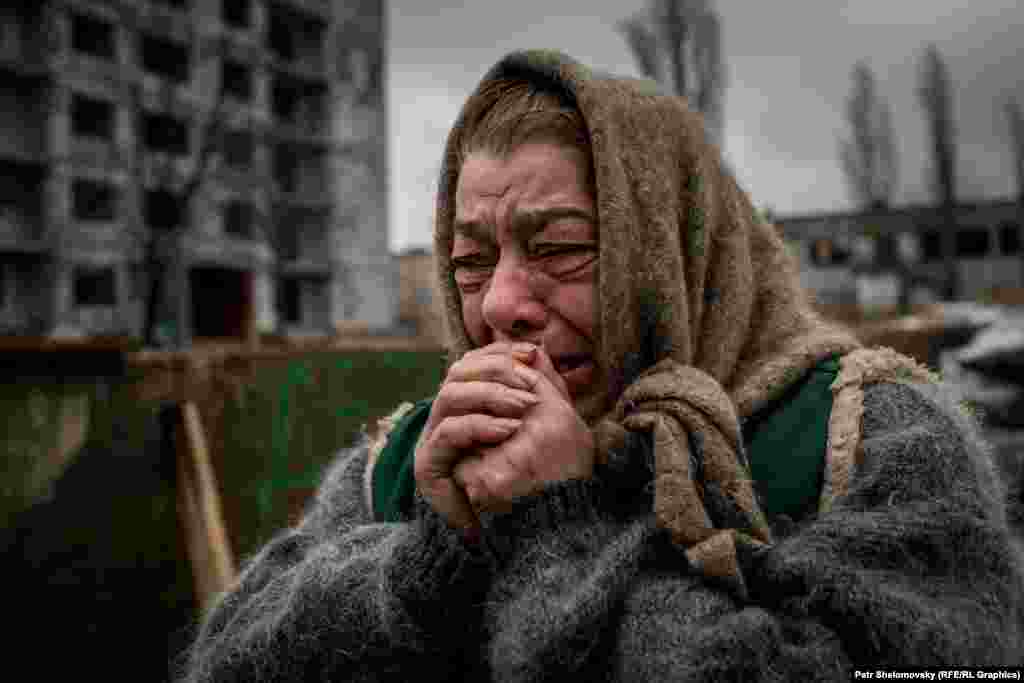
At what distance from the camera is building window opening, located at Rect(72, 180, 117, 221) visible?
89.7ft

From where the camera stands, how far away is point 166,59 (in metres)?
30.2

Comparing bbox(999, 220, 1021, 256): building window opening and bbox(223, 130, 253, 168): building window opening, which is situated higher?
bbox(223, 130, 253, 168): building window opening

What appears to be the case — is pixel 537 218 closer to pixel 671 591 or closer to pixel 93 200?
pixel 671 591

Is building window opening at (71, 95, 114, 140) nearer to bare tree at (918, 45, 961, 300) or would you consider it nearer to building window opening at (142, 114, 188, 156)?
building window opening at (142, 114, 188, 156)

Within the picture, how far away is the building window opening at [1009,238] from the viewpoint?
136ft

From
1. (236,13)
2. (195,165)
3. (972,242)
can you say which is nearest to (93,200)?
(195,165)

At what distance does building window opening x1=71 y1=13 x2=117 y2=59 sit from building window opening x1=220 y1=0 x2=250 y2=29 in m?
5.40

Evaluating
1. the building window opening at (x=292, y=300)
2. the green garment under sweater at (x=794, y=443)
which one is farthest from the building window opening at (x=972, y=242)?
the green garment under sweater at (x=794, y=443)

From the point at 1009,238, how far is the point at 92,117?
42894 mm

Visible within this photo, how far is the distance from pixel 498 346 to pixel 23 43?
32.1m

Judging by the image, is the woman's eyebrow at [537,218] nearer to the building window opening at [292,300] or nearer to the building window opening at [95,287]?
the building window opening at [95,287]

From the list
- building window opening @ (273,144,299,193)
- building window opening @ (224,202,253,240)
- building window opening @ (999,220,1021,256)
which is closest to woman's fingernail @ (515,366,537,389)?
building window opening @ (224,202,253,240)

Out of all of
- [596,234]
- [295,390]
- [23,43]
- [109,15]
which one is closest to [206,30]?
[109,15]

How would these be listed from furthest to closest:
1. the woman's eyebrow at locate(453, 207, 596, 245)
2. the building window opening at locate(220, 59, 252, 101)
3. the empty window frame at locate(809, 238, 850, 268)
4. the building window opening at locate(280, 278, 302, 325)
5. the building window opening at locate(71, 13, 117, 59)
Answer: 1. the empty window frame at locate(809, 238, 850, 268)
2. the building window opening at locate(280, 278, 302, 325)
3. the building window opening at locate(220, 59, 252, 101)
4. the building window opening at locate(71, 13, 117, 59)
5. the woman's eyebrow at locate(453, 207, 596, 245)
